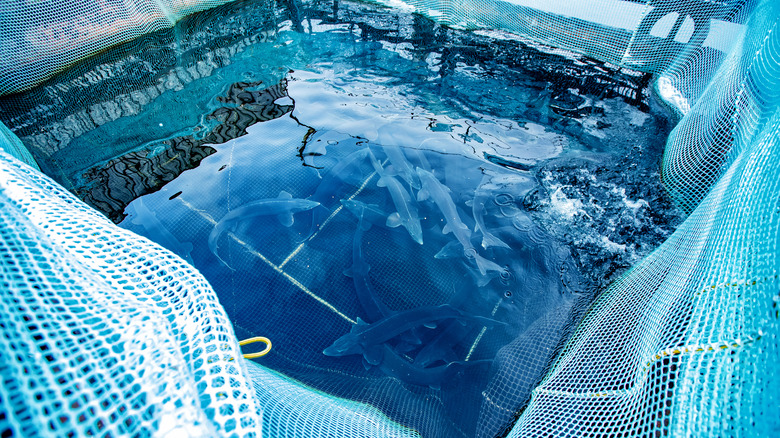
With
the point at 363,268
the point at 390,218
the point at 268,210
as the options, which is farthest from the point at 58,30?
the point at 363,268

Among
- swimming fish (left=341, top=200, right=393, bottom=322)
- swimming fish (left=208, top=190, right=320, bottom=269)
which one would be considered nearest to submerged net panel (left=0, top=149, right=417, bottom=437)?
swimming fish (left=341, top=200, right=393, bottom=322)

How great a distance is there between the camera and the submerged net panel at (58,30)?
482cm

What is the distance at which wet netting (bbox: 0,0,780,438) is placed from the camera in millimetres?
1180

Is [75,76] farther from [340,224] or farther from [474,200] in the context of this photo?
[474,200]

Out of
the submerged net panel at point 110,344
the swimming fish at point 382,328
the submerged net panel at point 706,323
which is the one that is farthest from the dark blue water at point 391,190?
the submerged net panel at point 110,344

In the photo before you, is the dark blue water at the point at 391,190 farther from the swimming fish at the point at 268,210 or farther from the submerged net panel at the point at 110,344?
the submerged net panel at the point at 110,344

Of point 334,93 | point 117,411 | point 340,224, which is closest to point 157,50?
point 334,93

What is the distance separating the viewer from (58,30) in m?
5.20

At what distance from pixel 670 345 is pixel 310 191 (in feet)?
10.7

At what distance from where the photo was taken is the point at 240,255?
338 centimetres

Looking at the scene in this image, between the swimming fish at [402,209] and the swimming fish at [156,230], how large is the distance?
190cm

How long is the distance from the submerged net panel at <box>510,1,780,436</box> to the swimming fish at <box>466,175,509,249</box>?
100cm

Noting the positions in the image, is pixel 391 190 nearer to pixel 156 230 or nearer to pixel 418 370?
pixel 418 370

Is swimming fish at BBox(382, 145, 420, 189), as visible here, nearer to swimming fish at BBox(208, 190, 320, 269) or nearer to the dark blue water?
the dark blue water
